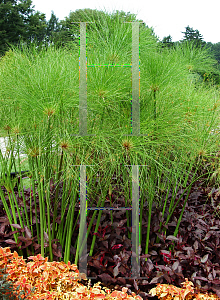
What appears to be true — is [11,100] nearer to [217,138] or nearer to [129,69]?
[129,69]

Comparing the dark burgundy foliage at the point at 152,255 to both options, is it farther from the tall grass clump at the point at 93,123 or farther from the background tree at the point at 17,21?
the background tree at the point at 17,21

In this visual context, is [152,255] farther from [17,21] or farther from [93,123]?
[17,21]

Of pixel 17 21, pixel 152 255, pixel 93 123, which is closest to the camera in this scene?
pixel 93 123

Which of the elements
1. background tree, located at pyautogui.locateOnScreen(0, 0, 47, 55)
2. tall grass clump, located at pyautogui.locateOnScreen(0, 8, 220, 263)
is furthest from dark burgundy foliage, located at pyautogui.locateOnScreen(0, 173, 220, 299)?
background tree, located at pyautogui.locateOnScreen(0, 0, 47, 55)

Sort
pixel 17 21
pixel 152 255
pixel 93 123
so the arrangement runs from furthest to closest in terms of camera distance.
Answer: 1. pixel 17 21
2. pixel 152 255
3. pixel 93 123

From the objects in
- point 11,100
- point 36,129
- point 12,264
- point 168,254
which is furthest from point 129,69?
point 12,264

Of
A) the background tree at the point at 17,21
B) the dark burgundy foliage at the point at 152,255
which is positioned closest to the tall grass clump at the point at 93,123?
the dark burgundy foliage at the point at 152,255

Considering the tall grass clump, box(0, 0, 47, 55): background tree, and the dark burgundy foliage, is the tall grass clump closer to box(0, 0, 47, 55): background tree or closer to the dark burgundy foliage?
the dark burgundy foliage

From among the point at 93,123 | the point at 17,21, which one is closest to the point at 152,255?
the point at 93,123

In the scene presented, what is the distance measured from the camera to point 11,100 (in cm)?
235

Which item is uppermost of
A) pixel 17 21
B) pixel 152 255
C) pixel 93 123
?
pixel 17 21

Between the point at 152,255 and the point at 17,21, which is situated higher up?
the point at 17,21

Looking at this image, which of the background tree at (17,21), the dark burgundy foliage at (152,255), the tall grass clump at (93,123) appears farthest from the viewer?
the background tree at (17,21)

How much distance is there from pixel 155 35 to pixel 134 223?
7.99ft
